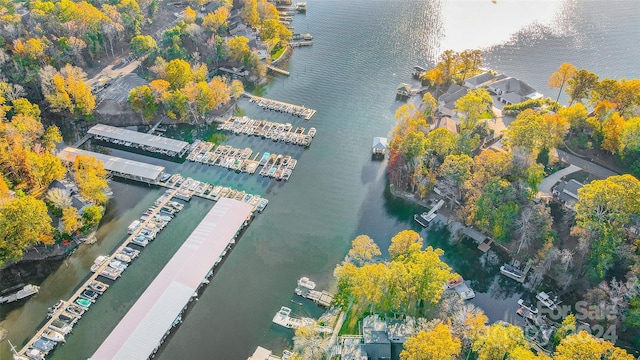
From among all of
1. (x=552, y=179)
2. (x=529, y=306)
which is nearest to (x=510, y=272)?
(x=529, y=306)

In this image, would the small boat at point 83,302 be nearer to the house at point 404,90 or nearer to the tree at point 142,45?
the tree at point 142,45

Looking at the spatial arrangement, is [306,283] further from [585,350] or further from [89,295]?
[585,350]

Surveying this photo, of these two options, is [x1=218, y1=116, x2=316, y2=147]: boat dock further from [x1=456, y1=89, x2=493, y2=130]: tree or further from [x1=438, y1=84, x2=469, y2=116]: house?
[x1=456, y1=89, x2=493, y2=130]: tree

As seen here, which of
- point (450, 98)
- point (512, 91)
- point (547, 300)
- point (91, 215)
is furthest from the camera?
point (512, 91)

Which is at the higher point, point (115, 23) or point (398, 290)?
point (115, 23)

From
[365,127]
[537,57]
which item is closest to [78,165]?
[365,127]

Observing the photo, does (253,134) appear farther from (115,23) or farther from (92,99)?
(115,23)

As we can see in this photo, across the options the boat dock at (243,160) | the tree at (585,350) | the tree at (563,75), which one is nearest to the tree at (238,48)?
the boat dock at (243,160)
